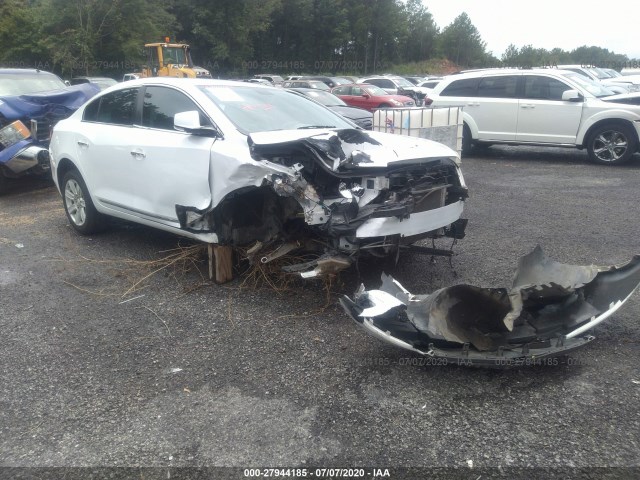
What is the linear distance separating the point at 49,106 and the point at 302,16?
4807 cm

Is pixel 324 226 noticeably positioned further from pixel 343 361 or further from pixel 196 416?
pixel 196 416

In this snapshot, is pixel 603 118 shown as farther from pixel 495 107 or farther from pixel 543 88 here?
pixel 495 107

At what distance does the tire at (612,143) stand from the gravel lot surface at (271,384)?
232 inches

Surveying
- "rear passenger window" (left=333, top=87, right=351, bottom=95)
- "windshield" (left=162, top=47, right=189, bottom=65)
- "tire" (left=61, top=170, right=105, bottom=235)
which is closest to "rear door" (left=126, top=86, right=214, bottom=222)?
"tire" (left=61, top=170, right=105, bottom=235)

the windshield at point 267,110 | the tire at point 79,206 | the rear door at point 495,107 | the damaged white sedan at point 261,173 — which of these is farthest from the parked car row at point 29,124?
the rear door at point 495,107

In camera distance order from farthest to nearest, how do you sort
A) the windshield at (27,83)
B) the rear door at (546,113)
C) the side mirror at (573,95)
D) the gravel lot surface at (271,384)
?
the rear door at (546,113) < the side mirror at (573,95) < the windshield at (27,83) < the gravel lot surface at (271,384)

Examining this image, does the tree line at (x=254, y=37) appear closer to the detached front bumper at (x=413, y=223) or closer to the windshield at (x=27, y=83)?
the windshield at (x=27, y=83)

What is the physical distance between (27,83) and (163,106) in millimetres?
6403

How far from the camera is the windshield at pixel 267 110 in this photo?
202 inches

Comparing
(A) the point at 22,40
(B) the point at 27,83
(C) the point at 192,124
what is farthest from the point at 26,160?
(A) the point at 22,40

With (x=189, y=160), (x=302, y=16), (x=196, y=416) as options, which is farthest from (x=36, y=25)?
(x=196, y=416)

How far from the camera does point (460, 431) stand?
9.87 feet

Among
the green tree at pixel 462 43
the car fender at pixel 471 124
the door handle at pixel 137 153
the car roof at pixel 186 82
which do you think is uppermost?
the green tree at pixel 462 43

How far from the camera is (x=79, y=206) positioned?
6633 millimetres
